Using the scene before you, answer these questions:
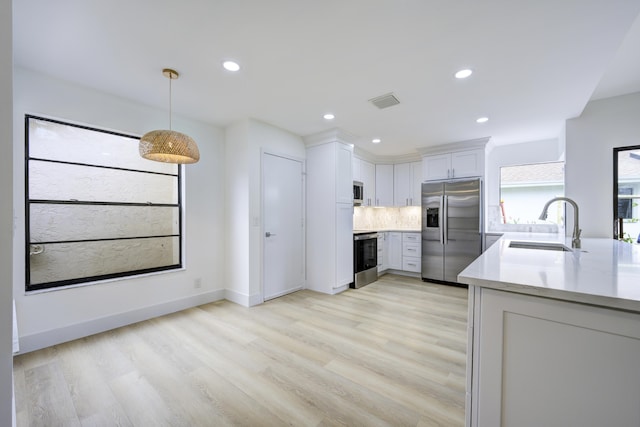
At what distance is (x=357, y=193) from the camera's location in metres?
4.77

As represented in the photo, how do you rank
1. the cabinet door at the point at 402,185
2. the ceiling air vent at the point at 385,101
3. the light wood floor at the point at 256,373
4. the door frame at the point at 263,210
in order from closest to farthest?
1. the light wood floor at the point at 256,373
2. the ceiling air vent at the point at 385,101
3. the door frame at the point at 263,210
4. the cabinet door at the point at 402,185

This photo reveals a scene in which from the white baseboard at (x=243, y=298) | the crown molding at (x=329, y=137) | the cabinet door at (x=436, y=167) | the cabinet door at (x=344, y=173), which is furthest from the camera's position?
the cabinet door at (x=436, y=167)

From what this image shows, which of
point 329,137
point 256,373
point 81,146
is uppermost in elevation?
point 329,137

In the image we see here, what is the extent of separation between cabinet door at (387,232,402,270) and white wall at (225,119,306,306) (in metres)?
2.91

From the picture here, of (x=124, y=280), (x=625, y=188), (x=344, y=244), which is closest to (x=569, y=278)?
(x=344, y=244)

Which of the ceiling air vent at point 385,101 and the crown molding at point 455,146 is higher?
the ceiling air vent at point 385,101

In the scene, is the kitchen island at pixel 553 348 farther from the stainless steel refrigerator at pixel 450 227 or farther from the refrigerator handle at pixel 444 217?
the refrigerator handle at pixel 444 217

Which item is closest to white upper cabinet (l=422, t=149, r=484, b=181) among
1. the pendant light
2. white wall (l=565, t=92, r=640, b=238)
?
white wall (l=565, t=92, r=640, b=238)

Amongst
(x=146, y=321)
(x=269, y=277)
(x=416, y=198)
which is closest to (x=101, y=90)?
(x=146, y=321)

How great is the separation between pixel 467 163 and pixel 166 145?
176 inches

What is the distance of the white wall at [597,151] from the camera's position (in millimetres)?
3012

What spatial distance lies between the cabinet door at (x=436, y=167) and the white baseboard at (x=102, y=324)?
425 centimetres

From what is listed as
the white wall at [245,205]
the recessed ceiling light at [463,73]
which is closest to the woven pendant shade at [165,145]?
the white wall at [245,205]

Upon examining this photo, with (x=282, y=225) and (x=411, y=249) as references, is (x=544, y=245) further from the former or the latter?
(x=282, y=225)
